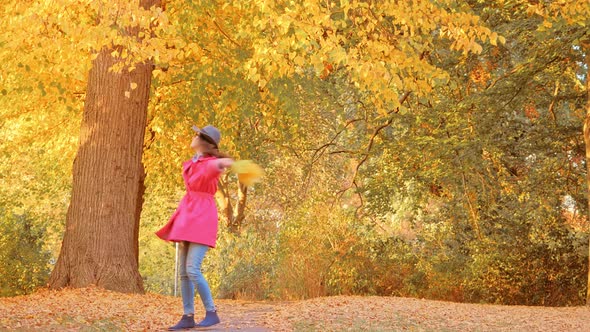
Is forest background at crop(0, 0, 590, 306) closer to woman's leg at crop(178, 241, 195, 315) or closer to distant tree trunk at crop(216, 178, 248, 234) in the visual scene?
distant tree trunk at crop(216, 178, 248, 234)

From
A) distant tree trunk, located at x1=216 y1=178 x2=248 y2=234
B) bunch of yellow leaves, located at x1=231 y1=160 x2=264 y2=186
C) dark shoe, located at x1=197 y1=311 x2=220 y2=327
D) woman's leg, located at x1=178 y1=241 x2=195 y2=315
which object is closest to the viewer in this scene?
bunch of yellow leaves, located at x1=231 y1=160 x2=264 y2=186

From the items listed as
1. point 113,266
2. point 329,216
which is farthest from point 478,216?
point 113,266

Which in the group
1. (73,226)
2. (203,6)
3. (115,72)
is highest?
(203,6)

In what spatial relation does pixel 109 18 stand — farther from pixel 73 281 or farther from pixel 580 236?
pixel 580 236

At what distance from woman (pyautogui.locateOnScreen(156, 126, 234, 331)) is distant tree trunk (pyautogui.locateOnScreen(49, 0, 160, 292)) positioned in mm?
4787

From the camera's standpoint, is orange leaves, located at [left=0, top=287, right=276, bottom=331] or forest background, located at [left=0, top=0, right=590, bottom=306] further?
forest background, located at [left=0, top=0, right=590, bottom=306]

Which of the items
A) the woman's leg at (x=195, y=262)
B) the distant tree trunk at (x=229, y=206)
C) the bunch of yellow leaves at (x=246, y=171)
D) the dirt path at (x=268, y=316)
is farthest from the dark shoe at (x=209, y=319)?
the distant tree trunk at (x=229, y=206)

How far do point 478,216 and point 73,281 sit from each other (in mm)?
9829

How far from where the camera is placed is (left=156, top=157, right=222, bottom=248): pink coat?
859 centimetres

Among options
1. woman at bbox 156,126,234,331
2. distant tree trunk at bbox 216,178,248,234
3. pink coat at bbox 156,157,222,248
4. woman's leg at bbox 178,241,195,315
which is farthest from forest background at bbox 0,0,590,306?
woman's leg at bbox 178,241,195,315

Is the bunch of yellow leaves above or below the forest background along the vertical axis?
below

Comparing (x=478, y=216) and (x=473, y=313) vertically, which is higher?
(x=478, y=216)

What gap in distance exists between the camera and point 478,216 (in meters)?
20.0

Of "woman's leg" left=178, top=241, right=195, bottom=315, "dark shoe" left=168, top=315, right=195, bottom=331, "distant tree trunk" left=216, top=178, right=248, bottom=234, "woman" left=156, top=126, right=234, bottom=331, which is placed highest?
"distant tree trunk" left=216, top=178, right=248, bottom=234
